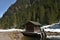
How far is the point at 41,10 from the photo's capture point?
3445 inches

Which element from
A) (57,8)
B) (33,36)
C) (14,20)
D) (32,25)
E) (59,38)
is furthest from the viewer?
(14,20)

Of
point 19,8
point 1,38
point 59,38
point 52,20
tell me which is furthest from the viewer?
point 19,8

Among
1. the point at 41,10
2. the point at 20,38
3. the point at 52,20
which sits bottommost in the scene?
the point at 20,38

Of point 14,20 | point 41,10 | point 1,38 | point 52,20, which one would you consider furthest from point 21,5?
point 1,38

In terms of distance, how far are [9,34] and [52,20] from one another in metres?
57.4

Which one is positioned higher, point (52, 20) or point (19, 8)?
point (19, 8)

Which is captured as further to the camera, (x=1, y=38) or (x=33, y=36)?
(x=1, y=38)

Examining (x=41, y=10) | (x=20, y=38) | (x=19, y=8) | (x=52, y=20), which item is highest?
(x=19, y=8)

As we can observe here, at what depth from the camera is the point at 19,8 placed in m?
195

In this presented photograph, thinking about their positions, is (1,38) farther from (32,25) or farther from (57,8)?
(57,8)

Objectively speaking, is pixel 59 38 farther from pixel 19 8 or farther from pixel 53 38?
pixel 19 8

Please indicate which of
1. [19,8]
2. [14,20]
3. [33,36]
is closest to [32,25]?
[33,36]

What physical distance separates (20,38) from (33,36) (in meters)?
1.09

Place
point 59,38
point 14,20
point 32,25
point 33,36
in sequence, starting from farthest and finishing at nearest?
point 14,20 < point 32,25 < point 33,36 < point 59,38
